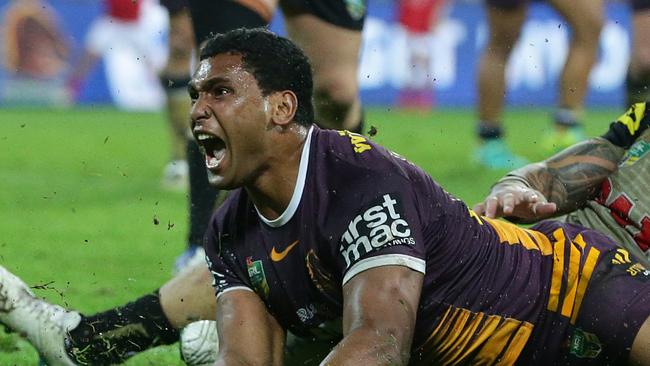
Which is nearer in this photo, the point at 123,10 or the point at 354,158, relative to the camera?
the point at 354,158

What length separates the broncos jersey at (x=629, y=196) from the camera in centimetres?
376

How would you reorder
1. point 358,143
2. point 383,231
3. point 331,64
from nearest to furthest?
point 383,231, point 358,143, point 331,64

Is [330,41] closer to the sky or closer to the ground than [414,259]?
closer to the ground

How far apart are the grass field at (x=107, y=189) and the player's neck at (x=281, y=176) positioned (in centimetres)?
101

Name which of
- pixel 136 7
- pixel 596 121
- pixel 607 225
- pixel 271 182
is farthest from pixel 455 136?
pixel 271 182

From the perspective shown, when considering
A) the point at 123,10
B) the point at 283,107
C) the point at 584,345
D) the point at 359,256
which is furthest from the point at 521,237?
the point at 123,10

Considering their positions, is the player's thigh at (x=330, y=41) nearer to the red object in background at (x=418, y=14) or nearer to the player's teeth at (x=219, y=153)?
the player's teeth at (x=219, y=153)

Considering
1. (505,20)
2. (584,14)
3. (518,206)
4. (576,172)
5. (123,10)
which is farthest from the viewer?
(123,10)

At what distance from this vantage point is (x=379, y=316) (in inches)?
111

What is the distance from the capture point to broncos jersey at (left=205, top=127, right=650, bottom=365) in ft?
9.85

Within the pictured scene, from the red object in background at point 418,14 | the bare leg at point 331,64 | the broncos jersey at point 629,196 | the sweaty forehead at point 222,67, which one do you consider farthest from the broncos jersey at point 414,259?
the red object in background at point 418,14

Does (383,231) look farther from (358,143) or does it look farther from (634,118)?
(634,118)

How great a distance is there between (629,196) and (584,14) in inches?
154

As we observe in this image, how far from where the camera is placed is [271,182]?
3.12 meters
